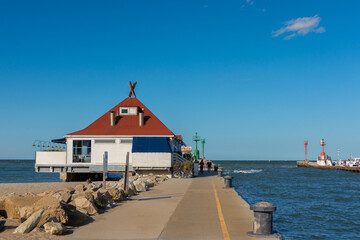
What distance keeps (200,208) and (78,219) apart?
16.2 feet

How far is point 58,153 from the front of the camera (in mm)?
37562

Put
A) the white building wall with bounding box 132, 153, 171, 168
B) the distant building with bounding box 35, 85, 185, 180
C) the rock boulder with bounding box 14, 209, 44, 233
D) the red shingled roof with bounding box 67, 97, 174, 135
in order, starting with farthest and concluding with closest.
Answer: the red shingled roof with bounding box 67, 97, 174, 135 → the distant building with bounding box 35, 85, 185, 180 → the white building wall with bounding box 132, 153, 171, 168 → the rock boulder with bounding box 14, 209, 44, 233

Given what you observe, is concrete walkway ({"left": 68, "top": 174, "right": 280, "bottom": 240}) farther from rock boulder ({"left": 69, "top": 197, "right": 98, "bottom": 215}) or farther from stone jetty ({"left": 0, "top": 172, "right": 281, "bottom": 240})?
rock boulder ({"left": 69, "top": 197, "right": 98, "bottom": 215})

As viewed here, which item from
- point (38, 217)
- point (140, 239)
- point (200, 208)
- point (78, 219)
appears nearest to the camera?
point (140, 239)

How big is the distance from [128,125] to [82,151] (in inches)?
205

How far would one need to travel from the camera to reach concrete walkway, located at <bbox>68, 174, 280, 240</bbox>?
9.70m

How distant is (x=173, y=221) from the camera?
11.6m

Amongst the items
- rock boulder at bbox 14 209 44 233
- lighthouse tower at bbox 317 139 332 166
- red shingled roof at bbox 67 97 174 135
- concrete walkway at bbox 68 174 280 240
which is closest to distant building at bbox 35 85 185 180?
red shingled roof at bbox 67 97 174 135

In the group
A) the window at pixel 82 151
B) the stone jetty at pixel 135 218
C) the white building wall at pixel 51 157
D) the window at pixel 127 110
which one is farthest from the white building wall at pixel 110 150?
the stone jetty at pixel 135 218

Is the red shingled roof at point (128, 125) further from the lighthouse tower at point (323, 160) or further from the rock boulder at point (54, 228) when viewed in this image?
the lighthouse tower at point (323, 160)

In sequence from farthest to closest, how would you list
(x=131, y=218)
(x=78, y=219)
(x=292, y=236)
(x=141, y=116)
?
(x=141, y=116)
(x=292, y=236)
(x=131, y=218)
(x=78, y=219)

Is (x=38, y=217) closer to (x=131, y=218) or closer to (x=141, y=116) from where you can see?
(x=131, y=218)

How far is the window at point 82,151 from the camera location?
37594 mm

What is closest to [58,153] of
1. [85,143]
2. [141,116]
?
[85,143]
